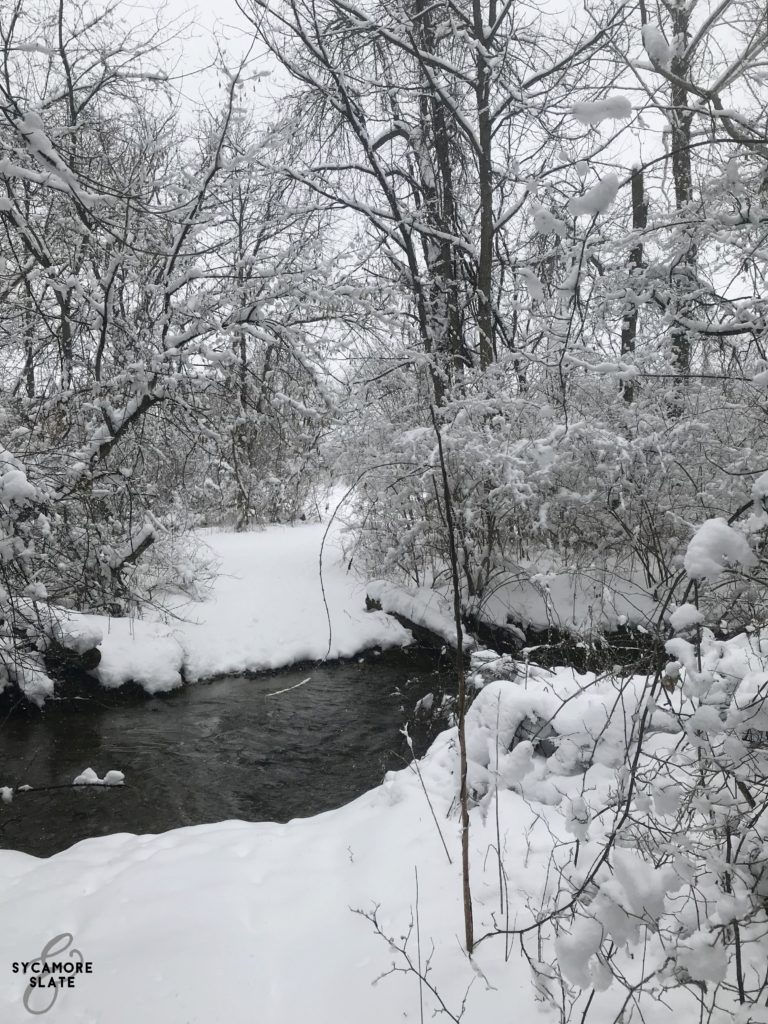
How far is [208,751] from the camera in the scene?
5391 mm

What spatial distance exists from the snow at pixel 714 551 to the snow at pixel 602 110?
80cm

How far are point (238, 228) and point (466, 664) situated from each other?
6410 mm

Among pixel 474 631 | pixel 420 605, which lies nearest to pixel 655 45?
pixel 474 631

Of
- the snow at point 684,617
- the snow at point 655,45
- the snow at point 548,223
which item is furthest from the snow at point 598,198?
the snow at point 684,617

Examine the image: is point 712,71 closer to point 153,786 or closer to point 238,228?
point 153,786

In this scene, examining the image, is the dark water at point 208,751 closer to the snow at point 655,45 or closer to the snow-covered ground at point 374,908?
the snow-covered ground at point 374,908

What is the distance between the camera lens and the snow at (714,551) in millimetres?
1093

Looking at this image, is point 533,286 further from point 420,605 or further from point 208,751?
point 420,605

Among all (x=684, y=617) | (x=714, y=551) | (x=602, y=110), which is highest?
(x=602, y=110)

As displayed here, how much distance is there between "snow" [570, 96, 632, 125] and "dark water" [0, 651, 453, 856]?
4.33m

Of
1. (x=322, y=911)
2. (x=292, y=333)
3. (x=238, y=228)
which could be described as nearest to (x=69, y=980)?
(x=322, y=911)

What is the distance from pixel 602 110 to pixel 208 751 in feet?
17.7

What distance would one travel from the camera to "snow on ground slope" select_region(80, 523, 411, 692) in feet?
22.5

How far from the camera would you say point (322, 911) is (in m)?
2.85
